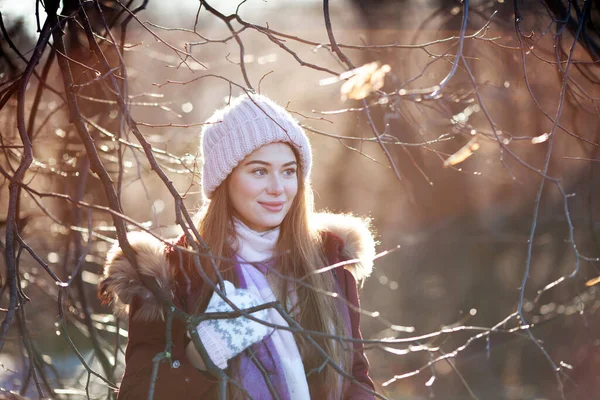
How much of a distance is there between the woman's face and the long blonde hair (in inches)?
4.3

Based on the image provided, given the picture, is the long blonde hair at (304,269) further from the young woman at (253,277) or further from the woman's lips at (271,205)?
the woman's lips at (271,205)

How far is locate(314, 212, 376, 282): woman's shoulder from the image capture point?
268 cm

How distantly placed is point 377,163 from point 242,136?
108 centimetres

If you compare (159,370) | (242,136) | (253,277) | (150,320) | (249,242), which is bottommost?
(159,370)

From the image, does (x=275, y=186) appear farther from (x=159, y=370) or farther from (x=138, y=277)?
(x=159, y=370)

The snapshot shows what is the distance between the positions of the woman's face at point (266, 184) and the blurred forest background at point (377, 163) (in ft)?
0.61

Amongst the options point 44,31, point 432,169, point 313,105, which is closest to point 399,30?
point 313,105

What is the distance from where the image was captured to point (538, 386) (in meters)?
7.65

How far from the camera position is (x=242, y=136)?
8.14ft

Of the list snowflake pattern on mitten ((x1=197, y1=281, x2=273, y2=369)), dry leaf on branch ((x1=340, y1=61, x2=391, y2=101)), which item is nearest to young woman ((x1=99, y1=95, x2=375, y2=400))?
snowflake pattern on mitten ((x1=197, y1=281, x2=273, y2=369))

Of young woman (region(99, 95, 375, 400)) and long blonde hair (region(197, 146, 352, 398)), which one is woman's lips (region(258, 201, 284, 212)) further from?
long blonde hair (region(197, 146, 352, 398))

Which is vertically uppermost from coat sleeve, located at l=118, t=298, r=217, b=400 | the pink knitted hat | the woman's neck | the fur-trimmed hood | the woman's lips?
the pink knitted hat

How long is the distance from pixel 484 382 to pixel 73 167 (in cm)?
591

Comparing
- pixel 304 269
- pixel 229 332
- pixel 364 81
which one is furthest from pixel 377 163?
pixel 364 81
